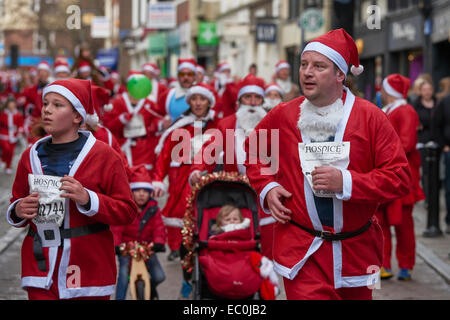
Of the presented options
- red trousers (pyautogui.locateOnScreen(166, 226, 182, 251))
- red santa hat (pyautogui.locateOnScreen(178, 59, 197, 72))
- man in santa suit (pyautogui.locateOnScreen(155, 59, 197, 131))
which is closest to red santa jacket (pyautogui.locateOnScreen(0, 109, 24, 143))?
red santa hat (pyautogui.locateOnScreen(178, 59, 197, 72))

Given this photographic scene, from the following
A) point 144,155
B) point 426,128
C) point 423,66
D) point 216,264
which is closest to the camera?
point 216,264

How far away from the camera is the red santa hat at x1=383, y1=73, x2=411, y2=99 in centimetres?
944

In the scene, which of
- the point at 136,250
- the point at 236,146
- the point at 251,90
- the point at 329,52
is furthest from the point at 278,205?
the point at 251,90

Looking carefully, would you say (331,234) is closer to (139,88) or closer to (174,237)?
(174,237)

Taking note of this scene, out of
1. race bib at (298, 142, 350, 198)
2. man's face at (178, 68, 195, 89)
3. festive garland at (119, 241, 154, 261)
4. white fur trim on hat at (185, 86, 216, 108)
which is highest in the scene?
man's face at (178, 68, 195, 89)

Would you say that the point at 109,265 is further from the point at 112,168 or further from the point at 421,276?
the point at 421,276

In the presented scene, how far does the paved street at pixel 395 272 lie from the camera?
336 inches

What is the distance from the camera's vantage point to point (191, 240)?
7488mm

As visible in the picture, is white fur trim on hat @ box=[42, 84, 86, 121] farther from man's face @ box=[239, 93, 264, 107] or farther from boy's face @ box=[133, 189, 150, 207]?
man's face @ box=[239, 93, 264, 107]

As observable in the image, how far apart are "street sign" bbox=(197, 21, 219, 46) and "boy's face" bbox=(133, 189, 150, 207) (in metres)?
38.9

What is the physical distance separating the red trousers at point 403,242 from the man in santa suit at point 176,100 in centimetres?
311

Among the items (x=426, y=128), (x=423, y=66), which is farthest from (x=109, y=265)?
(x=423, y=66)
